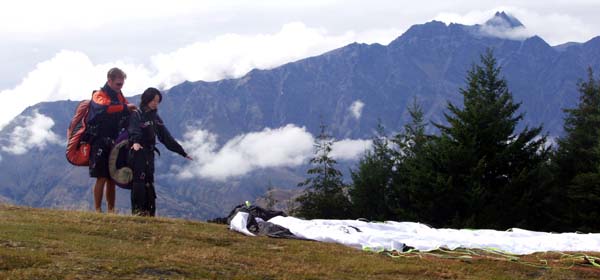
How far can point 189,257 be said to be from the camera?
352 inches

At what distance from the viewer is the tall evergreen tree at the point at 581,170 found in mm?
28281

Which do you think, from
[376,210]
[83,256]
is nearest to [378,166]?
[376,210]

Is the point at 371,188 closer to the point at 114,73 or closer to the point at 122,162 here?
the point at 122,162

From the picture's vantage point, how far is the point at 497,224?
1084 inches

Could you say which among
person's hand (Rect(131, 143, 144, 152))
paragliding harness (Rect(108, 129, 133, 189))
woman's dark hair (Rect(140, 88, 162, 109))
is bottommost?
paragliding harness (Rect(108, 129, 133, 189))

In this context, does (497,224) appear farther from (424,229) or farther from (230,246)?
(230,246)

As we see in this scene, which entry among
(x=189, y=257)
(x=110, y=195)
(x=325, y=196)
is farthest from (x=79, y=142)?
(x=325, y=196)

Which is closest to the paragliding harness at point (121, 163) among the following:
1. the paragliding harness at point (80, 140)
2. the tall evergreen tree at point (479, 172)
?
the paragliding harness at point (80, 140)

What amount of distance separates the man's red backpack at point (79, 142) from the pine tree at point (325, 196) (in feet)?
89.6

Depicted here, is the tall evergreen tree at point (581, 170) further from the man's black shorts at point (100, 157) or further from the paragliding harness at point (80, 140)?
the paragliding harness at point (80, 140)

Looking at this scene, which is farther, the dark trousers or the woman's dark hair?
the woman's dark hair

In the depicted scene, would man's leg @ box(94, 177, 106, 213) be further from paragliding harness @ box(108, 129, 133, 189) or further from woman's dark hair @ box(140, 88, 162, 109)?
woman's dark hair @ box(140, 88, 162, 109)

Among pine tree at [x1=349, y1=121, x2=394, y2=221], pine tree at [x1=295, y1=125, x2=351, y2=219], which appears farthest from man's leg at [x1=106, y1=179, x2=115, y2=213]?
pine tree at [x1=295, y1=125, x2=351, y2=219]

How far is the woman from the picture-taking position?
44.9 ft
